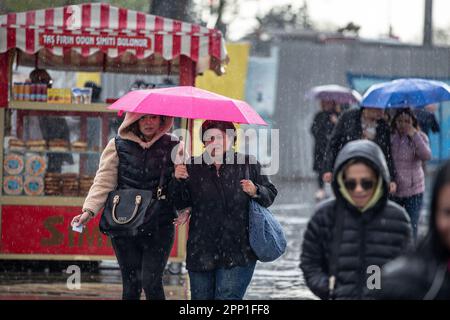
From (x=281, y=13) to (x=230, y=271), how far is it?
55454 mm

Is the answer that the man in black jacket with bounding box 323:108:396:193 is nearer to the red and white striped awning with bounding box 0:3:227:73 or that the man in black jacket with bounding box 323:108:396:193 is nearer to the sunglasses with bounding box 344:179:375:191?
the red and white striped awning with bounding box 0:3:227:73

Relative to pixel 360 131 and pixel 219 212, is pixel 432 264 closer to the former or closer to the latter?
pixel 219 212

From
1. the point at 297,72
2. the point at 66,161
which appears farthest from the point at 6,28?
the point at 297,72

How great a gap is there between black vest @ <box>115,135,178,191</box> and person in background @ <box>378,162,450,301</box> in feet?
11.6

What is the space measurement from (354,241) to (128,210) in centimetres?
242

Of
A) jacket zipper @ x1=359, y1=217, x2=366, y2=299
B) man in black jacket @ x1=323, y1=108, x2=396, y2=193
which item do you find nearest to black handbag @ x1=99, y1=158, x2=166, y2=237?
jacket zipper @ x1=359, y1=217, x2=366, y2=299

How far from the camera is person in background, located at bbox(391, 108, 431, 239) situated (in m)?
10.4

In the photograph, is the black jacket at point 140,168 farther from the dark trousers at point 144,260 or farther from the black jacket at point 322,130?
the black jacket at point 322,130

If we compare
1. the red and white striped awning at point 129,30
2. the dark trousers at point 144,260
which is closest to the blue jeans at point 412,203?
the red and white striped awning at point 129,30

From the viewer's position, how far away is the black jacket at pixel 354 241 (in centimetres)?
551

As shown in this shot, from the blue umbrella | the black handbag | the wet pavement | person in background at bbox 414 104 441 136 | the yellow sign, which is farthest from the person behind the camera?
the yellow sign

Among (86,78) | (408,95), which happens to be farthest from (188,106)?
(86,78)

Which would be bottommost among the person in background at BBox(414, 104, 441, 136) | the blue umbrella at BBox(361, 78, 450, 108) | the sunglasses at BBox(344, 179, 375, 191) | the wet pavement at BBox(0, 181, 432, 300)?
the wet pavement at BBox(0, 181, 432, 300)

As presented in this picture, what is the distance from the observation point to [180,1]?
17688 mm
